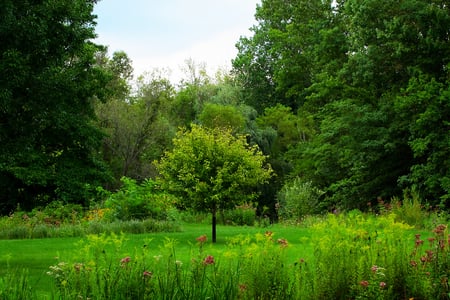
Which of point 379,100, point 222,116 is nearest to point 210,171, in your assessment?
point 379,100

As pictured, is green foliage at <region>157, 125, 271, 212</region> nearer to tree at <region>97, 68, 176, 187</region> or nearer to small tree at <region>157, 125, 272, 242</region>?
small tree at <region>157, 125, 272, 242</region>

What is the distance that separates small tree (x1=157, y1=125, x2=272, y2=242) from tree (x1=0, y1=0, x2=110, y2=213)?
302cm

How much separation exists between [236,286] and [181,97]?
36.2 meters

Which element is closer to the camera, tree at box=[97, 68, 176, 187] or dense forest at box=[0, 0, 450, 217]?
dense forest at box=[0, 0, 450, 217]

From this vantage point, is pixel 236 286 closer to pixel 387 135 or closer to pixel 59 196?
pixel 59 196

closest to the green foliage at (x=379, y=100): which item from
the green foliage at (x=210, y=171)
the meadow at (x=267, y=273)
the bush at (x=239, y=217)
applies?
the bush at (x=239, y=217)

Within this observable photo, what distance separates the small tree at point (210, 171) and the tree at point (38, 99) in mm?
3021

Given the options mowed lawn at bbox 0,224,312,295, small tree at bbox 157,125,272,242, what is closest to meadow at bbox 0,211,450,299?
mowed lawn at bbox 0,224,312,295

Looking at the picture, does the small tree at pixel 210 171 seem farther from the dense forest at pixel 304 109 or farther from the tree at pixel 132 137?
the tree at pixel 132 137

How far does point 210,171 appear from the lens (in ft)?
42.7

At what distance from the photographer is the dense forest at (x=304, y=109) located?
414 inches

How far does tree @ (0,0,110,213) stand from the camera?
378 inches

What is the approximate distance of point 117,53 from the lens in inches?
1858

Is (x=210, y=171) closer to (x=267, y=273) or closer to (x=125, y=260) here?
(x=267, y=273)
